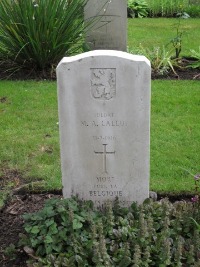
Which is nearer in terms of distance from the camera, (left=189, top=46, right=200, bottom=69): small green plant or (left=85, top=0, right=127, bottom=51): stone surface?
(left=85, top=0, right=127, bottom=51): stone surface

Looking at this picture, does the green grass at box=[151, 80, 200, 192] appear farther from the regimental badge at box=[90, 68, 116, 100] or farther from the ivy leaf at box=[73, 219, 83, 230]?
the ivy leaf at box=[73, 219, 83, 230]

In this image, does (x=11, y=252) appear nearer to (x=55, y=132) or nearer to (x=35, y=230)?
(x=35, y=230)

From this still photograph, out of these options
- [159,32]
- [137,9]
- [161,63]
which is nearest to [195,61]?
[161,63]

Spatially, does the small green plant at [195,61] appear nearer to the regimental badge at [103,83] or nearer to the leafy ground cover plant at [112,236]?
the leafy ground cover plant at [112,236]

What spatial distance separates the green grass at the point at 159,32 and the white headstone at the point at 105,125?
205 inches

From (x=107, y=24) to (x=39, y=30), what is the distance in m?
1.42

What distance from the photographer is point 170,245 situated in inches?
142

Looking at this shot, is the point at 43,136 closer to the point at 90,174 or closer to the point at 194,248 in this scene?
the point at 90,174

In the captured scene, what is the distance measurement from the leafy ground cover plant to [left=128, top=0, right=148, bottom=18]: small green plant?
32.3 ft

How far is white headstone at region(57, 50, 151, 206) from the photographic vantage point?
3650mm

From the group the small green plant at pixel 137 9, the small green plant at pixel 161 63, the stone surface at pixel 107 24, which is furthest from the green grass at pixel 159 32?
the small green plant at pixel 161 63

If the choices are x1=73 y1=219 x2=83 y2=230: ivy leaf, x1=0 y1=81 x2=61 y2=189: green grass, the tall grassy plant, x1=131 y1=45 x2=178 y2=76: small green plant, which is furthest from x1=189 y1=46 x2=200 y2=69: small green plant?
x1=73 y1=219 x2=83 y2=230: ivy leaf

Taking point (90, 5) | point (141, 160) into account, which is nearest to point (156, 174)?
point (141, 160)

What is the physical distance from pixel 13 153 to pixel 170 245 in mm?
2319
